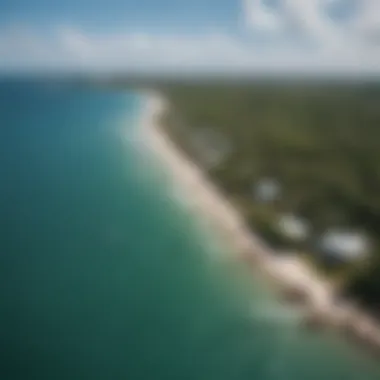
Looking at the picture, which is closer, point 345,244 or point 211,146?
point 345,244

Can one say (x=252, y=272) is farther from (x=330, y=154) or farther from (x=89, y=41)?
(x=89, y=41)

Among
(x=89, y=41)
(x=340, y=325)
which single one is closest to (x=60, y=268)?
(x=89, y=41)

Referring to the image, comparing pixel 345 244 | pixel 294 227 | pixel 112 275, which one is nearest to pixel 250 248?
pixel 294 227

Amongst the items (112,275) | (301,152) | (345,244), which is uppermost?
(301,152)

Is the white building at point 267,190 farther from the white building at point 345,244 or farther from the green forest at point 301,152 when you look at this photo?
the white building at point 345,244

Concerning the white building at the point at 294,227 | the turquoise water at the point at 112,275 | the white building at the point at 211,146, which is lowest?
the turquoise water at the point at 112,275

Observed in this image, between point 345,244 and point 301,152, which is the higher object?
point 301,152

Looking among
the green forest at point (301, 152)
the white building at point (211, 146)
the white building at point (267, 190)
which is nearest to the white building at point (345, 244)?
the green forest at point (301, 152)

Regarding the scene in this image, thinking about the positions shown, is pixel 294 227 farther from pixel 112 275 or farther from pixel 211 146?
pixel 112 275
